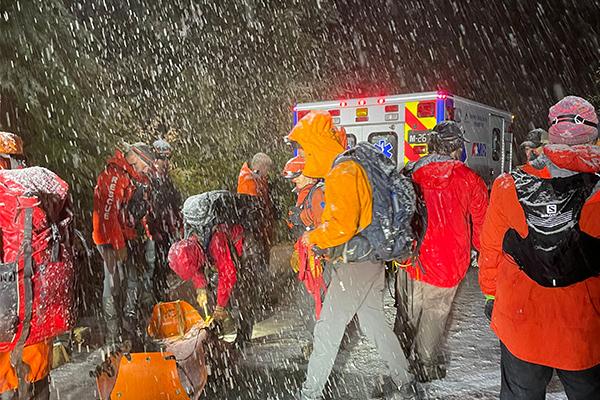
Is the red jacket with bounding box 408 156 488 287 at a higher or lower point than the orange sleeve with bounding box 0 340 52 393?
higher

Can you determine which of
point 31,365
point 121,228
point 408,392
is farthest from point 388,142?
point 31,365

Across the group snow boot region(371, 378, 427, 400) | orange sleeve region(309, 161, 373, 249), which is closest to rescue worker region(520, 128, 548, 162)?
snow boot region(371, 378, 427, 400)

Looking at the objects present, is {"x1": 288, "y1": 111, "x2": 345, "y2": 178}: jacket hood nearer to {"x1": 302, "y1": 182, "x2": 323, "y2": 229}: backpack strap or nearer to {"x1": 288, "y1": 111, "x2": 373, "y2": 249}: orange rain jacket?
{"x1": 302, "y1": 182, "x2": 323, "y2": 229}: backpack strap

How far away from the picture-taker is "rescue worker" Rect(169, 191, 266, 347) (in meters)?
4.71

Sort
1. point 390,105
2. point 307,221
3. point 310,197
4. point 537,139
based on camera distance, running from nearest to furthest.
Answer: point 310,197 < point 307,221 < point 537,139 < point 390,105

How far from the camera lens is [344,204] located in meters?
3.45

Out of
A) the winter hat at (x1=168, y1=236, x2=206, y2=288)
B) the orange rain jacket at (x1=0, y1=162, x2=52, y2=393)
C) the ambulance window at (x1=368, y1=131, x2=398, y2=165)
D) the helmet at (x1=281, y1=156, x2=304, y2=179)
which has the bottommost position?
the orange rain jacket at (x1=0, y1=162, x2=52, y2=393)

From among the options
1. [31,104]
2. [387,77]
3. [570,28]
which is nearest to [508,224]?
[31,104]

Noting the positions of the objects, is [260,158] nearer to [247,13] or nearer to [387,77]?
[247,13]

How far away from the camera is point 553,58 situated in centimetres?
2625

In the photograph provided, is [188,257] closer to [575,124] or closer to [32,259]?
[32,259]

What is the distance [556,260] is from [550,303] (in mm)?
220

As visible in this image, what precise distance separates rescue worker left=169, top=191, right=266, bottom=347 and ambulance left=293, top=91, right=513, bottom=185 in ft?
8.03

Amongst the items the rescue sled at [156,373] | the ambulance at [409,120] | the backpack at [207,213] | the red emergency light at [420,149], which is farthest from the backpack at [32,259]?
the red emergency light at [420,149]
